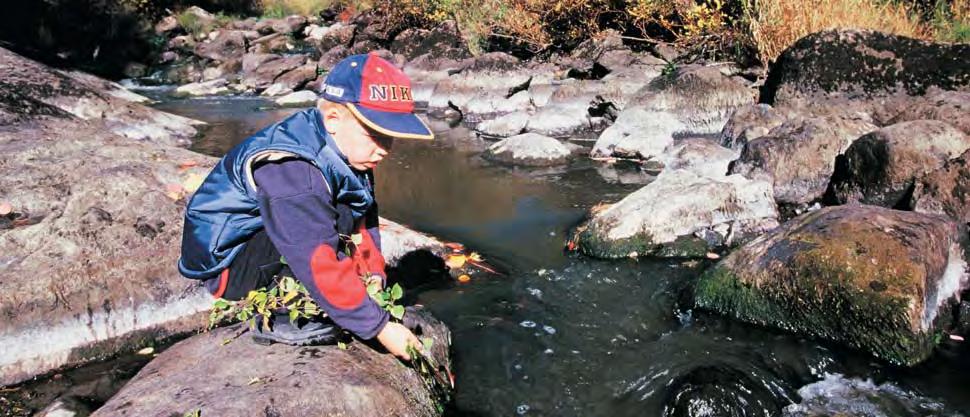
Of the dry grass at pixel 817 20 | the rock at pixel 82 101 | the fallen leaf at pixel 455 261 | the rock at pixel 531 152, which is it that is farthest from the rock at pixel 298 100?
the fallen leaf at pixel 455 261

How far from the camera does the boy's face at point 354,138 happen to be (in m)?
2.51

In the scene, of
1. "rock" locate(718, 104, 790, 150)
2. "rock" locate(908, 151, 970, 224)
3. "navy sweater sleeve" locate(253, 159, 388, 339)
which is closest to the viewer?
"navy sweater sleeve" locate(253, 159, 388, 339)

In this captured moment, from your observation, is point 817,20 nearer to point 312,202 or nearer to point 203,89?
point 312,202

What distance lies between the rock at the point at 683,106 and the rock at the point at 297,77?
1146 cm

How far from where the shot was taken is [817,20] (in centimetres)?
995

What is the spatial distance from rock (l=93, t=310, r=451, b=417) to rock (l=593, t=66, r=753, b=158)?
6.99 m

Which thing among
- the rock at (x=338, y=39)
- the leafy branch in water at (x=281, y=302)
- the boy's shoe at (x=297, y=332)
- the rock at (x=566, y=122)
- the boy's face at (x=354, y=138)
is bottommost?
the rock at (x=566, y=122)

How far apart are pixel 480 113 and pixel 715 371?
10.2 metres

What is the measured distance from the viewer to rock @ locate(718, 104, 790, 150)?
8.12 meters

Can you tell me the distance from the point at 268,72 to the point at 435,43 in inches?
218

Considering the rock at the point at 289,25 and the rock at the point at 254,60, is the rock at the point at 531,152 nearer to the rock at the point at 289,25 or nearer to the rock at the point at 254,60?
the rock at the point at 254,60

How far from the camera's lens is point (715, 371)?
3.72m

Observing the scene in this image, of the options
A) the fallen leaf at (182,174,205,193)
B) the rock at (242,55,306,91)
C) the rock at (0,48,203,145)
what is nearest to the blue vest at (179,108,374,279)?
the fallen leaf at (182,174,205,193)

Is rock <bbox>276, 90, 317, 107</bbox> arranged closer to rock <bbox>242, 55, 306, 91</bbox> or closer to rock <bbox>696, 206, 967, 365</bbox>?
rock <bbox>242, 55, 306, 91</bbox>
